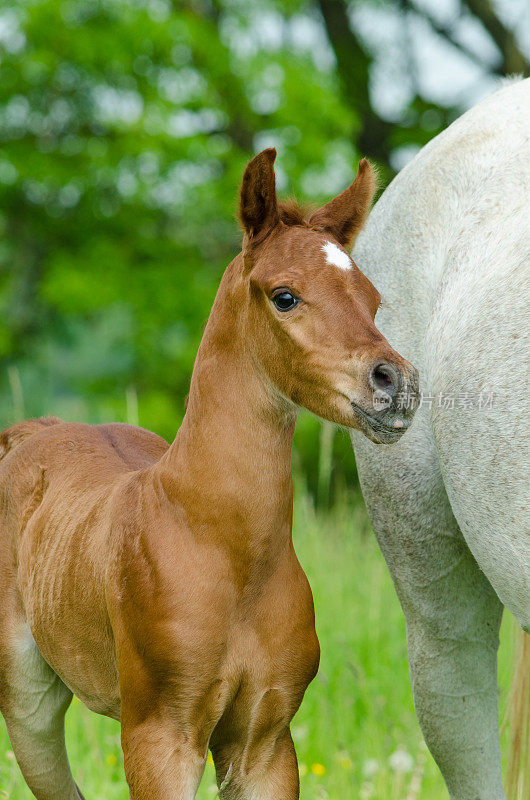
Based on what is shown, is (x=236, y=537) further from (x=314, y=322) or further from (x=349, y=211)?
(x=349, y=211)

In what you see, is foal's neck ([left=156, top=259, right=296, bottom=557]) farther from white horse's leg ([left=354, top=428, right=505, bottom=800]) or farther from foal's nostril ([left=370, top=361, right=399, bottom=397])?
white horse's leg ([left=354, top=428, right=505, bottom=800])

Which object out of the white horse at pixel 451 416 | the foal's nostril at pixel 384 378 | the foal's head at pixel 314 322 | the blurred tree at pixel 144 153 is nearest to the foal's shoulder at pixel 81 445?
the white horse at pixel 451 416

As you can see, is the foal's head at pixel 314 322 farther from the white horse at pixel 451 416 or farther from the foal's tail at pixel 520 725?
the foal's tail at pixel 520 725

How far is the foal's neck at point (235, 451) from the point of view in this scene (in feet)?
6.53

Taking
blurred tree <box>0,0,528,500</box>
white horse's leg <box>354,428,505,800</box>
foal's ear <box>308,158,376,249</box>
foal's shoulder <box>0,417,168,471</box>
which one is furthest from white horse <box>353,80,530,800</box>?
blurred tree <box>0,0,528,500</box>

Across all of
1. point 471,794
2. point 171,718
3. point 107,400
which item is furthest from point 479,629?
point 107,400

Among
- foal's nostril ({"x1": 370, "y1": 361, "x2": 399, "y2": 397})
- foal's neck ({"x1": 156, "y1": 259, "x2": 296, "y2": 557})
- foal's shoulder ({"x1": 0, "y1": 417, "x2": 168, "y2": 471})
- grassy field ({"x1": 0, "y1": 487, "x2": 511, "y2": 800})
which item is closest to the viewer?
foal's nostril ({"x1": 370, "y1": 361, "x2": 399, "y2": 397})

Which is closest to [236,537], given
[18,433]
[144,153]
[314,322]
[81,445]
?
[314,322]

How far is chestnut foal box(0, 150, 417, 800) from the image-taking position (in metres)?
1.84

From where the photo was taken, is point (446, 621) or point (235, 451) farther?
point (446, 621)

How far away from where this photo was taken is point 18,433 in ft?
9.53

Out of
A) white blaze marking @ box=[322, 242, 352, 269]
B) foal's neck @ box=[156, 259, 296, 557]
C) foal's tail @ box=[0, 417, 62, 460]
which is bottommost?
foal's tail @ box=[0, 417, 62, 460]

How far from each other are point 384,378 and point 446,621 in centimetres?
119

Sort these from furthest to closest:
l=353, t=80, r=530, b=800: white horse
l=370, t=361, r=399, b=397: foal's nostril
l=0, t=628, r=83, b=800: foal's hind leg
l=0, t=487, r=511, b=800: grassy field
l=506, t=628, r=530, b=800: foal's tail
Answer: l=0, t=487, r=511, b=800: grassy field, l=506, t=628, r=530, b=800: foal's tail, l=0, t=628, r=83, b=800: foal's hind leg, l=353, t=80, r=530, b=800: white horse, l=370, t=361, r=399, b=397: foal's nostril
